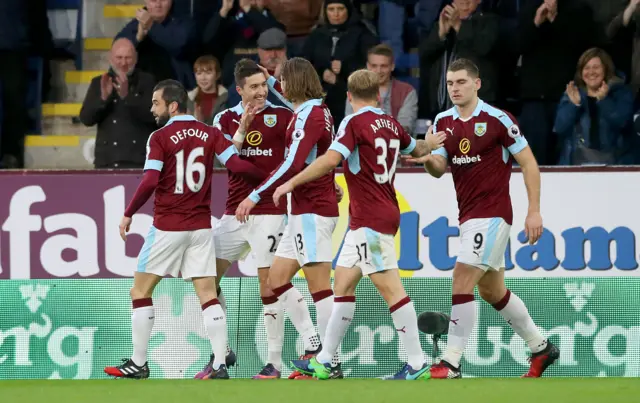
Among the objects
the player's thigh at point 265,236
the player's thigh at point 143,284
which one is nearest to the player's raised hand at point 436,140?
the player's thigh at point 265,236

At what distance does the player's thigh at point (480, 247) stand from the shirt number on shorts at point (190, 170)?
1888 mm

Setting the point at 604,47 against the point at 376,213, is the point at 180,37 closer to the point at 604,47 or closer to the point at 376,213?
the point at 604,47

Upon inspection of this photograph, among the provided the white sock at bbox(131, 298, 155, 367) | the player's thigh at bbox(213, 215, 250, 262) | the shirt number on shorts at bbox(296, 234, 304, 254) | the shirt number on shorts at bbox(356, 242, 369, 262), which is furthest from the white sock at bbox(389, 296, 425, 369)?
the white sock at bbox(131, 298, 155, 367)

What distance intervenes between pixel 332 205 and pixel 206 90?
4.05 meters

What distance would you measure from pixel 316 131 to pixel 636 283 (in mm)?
3170

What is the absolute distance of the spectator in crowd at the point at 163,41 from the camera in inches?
520

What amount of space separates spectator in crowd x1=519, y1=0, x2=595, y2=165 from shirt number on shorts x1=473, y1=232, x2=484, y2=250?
3737 millimetres

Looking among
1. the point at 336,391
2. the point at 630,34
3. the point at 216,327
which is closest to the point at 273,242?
the point at 216,327

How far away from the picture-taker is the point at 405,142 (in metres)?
8.91

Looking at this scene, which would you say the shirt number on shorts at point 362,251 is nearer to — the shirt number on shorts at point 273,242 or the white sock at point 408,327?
the white sock at point 408,327

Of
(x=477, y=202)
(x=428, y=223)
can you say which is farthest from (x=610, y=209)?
(x=477, y=202)

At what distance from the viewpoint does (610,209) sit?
11.0 metres

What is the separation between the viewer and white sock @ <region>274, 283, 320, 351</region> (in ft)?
31.2

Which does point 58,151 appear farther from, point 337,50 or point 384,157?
point 384,157
